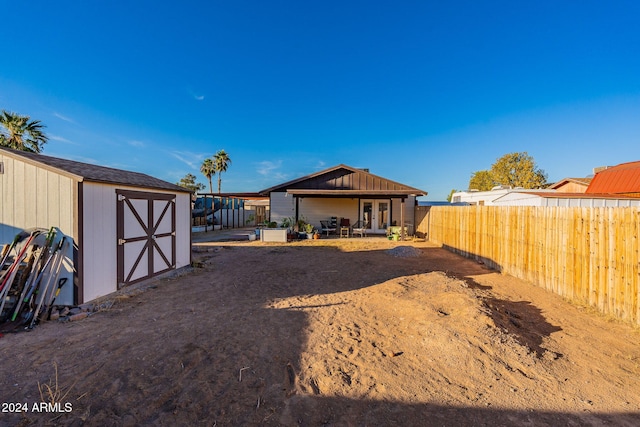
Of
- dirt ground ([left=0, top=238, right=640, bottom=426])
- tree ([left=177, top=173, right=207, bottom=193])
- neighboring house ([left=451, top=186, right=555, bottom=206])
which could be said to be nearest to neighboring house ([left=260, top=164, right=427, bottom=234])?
neighboring house ([left=451, top=186, right=555, bottom=206])

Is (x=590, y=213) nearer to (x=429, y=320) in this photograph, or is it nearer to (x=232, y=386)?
(x=429, y=320)

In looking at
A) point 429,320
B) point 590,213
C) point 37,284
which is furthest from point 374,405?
point 37,284

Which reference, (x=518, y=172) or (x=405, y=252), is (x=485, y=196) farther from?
(x=518, y=172)

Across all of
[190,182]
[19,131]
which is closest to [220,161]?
[190,182]

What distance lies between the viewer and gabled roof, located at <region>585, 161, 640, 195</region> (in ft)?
52.9

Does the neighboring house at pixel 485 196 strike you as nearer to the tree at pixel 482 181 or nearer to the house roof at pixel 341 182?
the house roof at pixel 341 182

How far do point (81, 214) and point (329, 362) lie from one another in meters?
4.98

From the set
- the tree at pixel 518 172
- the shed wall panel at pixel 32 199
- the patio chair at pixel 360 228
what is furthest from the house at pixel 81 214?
the tree at pixel 518 172

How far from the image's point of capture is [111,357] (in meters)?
3.25

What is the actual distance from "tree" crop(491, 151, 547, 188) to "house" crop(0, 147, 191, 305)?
4442 centimetres

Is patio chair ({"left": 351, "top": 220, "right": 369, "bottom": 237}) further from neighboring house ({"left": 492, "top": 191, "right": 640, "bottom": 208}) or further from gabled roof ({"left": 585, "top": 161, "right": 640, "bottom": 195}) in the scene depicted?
gabled roof ({"left": 585, "top": 161, "right": 640, "bottom": 195})

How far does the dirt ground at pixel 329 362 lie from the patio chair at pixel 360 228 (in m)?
9.95

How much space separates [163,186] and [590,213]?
9.26 metres

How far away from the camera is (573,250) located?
5.25 m
